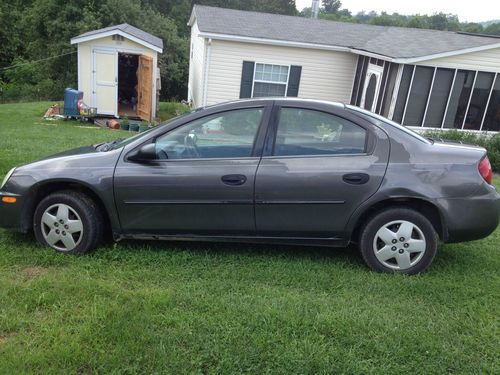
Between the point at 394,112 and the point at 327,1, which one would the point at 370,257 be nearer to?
the point at 394,112

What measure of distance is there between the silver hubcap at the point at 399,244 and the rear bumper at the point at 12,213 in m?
3.15

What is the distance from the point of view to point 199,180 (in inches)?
156

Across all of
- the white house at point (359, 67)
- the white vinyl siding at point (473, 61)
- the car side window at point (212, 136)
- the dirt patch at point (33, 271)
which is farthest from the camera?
the white house at point (359, 67)

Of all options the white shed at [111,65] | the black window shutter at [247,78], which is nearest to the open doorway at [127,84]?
the white shed at [111,65]

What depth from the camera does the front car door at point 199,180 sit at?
396 cm

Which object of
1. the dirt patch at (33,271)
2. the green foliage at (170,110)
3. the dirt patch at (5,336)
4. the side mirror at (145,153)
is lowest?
the green foliage at (170,110)

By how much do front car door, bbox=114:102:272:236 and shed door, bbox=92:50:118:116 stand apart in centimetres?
→ 1272

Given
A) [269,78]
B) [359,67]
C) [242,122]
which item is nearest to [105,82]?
[269,78]

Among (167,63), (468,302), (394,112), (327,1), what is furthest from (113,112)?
(327,1)

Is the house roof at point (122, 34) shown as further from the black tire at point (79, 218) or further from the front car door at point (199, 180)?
the front car door at point (199, 180)

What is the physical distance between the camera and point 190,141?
4.11 metres

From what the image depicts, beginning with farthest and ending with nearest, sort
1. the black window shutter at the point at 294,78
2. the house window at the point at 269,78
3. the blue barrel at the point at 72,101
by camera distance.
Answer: the black window shutter at the point at 294,78 < the house window at the point at 269,78 < the blue barrel at the point at 72,101

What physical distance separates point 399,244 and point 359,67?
43.6 feet

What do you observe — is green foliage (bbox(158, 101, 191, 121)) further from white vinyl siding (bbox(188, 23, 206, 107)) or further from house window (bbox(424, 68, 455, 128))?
house window (bbox(424, 68, 455, 128))
